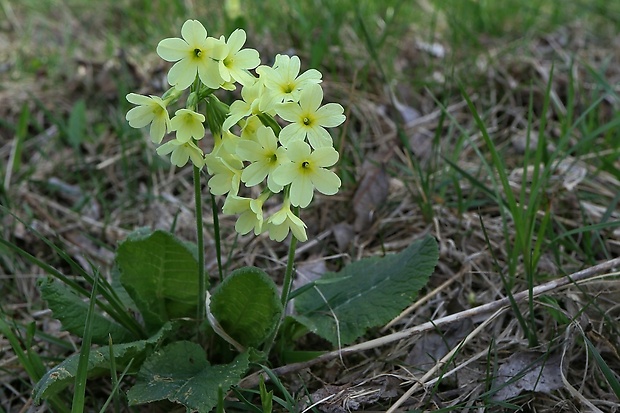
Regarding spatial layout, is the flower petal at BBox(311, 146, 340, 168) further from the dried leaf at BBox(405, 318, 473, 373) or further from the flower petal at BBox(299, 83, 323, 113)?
the dried leaf at BBox(405, 318, 473, 373)

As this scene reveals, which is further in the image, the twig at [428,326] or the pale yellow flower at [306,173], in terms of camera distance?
the twig at [428,326]

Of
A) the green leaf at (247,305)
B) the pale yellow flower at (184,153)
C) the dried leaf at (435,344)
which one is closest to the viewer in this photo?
the pale yellow flower at (184,153)

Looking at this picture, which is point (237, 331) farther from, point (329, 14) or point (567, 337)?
point (329, 14)

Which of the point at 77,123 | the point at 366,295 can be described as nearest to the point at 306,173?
the point at 366,295

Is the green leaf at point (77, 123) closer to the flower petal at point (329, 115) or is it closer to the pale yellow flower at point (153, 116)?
the pale yellow flower at point (153, 116)

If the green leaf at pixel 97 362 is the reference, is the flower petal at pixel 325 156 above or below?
above

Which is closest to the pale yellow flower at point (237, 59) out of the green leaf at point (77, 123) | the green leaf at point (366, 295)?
the green leaf at point (366, 295)

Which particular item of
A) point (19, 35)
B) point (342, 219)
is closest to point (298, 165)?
point (342, 219)

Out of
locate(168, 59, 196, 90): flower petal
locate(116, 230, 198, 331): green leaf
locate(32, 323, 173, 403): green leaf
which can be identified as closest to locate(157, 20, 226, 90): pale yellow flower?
locate(168, 59, 196, 90): flower petal
